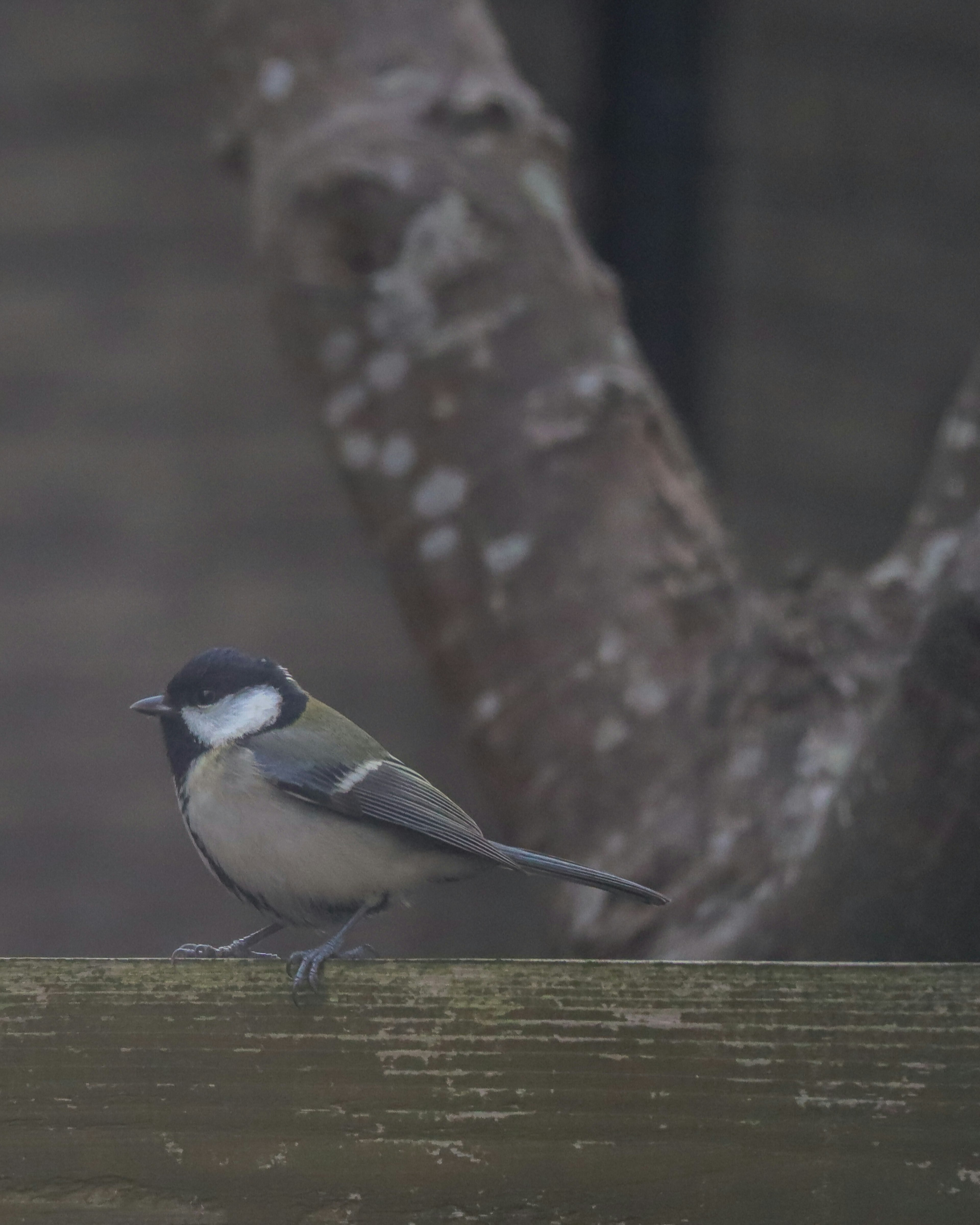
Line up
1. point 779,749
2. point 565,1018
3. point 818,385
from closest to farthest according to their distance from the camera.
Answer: point 565,1018 < point 779,749 < point 818,385

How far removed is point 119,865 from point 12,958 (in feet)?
11.0

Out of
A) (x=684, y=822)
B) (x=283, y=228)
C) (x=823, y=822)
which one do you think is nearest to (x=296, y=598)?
(x=283, y=228)

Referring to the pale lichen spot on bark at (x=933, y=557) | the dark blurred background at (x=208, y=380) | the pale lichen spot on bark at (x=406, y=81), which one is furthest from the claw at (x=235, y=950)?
the dark blurred background at (x=208, y=380)

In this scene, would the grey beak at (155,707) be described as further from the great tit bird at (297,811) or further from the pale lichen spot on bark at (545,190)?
the pale lichen spot on bark at (545,190)

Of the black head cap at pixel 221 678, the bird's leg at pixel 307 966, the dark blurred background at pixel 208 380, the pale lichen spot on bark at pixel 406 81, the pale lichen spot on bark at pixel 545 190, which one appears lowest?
the dark blurred background at pixel 208 380

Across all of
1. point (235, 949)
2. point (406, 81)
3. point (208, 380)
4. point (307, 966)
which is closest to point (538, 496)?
point (406, 81)

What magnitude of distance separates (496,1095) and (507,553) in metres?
1.47

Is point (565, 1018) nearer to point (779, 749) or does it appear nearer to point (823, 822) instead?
point (823, 822)

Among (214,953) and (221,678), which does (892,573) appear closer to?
(221,678)

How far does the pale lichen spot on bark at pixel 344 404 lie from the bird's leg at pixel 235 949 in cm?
106

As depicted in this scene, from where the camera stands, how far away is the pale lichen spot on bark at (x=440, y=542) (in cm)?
254

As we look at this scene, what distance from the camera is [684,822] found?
7.73 feet

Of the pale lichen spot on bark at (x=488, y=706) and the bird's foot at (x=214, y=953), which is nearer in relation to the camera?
the bird's foot at (x=214, y=953)

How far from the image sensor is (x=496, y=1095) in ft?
3.62
